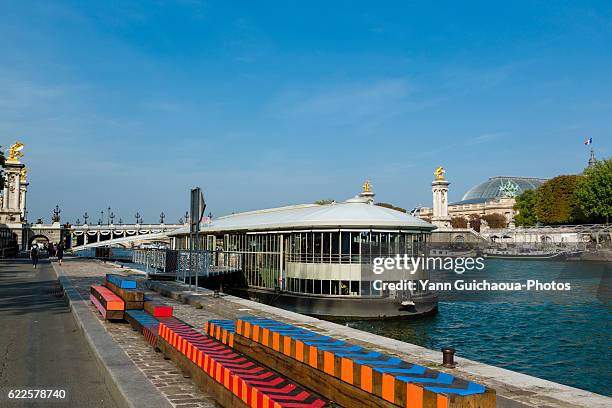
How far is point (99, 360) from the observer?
13.2m

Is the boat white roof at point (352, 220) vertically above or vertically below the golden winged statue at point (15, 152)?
below

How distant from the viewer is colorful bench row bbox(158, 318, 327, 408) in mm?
7266

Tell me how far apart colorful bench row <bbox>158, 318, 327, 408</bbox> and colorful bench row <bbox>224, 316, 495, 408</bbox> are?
0.41 meters

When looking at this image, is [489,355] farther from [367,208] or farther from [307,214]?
[307,214]

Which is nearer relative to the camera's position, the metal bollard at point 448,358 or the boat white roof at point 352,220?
the metal bollard at point 448,358

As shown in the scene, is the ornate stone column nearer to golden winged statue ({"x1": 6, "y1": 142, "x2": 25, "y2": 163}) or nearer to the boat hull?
golden winged statue ({"x1": 6, "y1": 142, "x2": 25, "y2": 163})

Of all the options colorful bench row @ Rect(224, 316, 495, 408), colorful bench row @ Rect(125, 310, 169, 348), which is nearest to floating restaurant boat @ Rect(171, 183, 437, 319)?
colorful bench row @ Rect(125, 310, 169, 348)

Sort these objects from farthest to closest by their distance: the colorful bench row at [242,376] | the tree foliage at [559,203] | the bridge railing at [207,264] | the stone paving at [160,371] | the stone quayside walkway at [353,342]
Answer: the tree foliage at [559,203] → the bridge railing at [207,264] → the stone paving at [160,371] → the stone quayside walkway at [353,342] → the colorful bench row at [242,376]

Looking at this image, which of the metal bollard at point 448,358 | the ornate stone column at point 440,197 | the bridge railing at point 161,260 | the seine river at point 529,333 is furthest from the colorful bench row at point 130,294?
→ the ornate stone column at point 440,197

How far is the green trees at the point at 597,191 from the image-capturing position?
115500mm

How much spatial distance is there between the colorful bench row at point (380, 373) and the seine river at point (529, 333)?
13.4 meters

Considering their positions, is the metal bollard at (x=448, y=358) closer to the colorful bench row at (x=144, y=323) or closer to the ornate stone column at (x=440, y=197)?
the colorful bench row at (x=144, y=323)

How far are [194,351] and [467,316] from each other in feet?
95.7

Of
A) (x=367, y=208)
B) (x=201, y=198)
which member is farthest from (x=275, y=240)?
(x=201, y=198)
